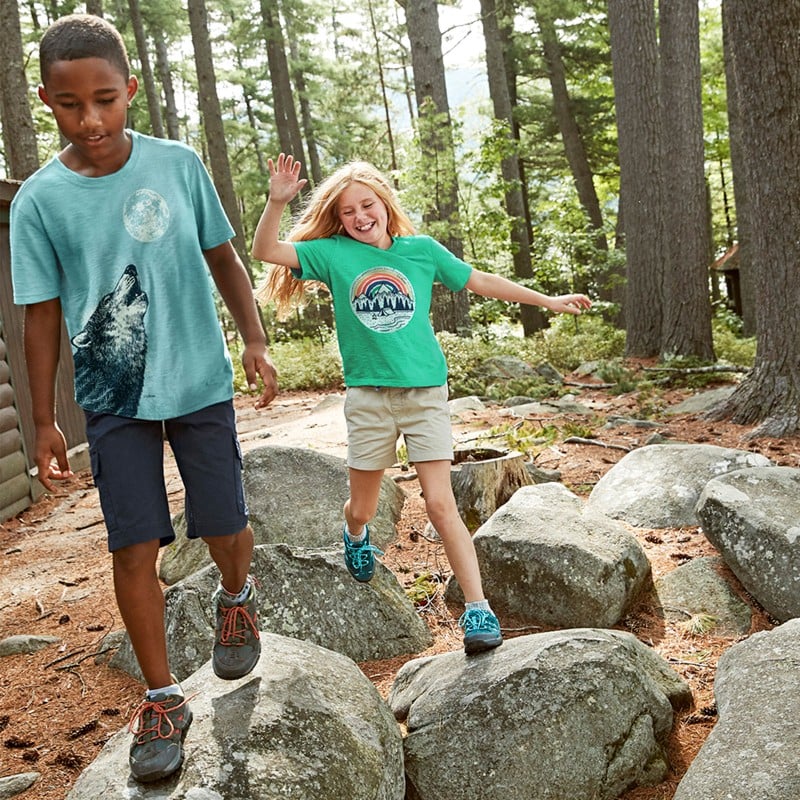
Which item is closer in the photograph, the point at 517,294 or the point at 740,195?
the point at 517,294

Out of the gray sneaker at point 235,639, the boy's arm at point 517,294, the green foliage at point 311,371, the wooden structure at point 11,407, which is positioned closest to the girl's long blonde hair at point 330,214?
the boy's arm at point 517,294

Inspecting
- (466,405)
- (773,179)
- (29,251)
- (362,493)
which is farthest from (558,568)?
(466,405)

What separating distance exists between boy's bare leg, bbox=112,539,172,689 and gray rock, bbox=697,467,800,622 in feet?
9.89

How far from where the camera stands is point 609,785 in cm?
315

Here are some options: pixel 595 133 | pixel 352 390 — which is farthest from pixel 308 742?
pixel 595 133

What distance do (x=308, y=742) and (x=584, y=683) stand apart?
41.2 inches

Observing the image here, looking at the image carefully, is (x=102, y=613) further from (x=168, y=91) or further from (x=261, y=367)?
(x=168, y=91)

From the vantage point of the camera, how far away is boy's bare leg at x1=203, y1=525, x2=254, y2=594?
2.94 meters

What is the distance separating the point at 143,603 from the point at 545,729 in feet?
4.86

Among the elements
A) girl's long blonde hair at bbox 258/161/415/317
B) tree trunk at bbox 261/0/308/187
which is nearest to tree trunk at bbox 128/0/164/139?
tree trunk at bbox 261/0/308/187

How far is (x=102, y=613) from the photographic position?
4.95 meters

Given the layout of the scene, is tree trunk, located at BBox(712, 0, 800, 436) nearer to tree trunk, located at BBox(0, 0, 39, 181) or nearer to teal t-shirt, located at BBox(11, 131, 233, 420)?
teal t-shirt, located at BBox(11, 131, 233, 420)

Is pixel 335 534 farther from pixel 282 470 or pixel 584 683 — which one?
pixel 584 683

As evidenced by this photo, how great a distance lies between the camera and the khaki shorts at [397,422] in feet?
12.1
